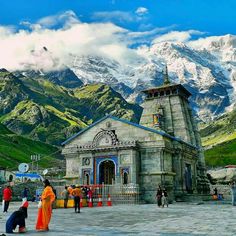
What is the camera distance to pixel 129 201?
39.5m

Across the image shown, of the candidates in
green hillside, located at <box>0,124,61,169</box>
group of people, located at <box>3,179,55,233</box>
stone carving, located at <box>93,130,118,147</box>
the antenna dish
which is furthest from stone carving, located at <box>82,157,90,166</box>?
green hillside, located at <box>0,124,61,169</box>

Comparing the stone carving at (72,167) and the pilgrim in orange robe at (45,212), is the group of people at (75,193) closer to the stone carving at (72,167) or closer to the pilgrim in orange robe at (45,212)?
the stone carving at (72,167)

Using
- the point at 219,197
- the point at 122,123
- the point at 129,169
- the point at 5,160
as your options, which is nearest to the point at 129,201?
the point at 129,169

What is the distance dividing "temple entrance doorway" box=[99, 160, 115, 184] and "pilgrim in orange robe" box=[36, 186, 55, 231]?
28363mm

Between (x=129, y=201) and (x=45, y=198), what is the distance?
23.9m

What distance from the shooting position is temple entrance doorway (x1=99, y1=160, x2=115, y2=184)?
4541cm

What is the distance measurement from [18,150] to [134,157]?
113209 millimetres

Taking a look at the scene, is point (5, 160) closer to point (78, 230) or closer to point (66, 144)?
point (66, 144)

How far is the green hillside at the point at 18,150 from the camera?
12763cm

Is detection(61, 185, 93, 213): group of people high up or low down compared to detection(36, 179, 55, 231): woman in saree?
up

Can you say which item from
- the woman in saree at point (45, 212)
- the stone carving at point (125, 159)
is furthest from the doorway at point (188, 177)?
the woman in saree at point (45, 212)

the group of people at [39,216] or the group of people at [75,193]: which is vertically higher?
the group of people at [75,193]

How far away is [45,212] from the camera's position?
53.5 feet

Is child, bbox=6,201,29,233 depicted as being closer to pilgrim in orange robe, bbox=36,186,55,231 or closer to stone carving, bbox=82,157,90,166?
pilgrim in orange robe, bbox=36,186,55,231
